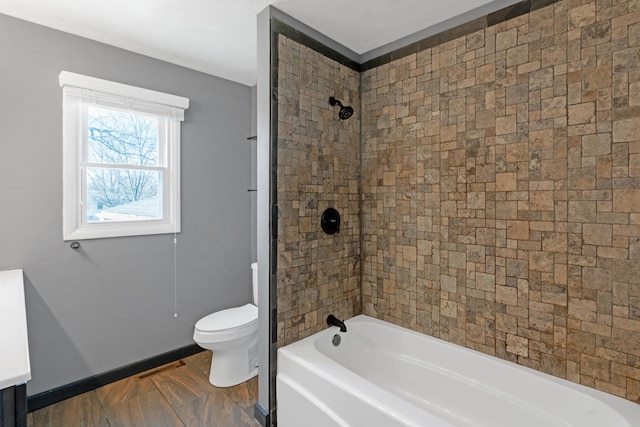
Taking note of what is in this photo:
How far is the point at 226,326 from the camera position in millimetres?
2357

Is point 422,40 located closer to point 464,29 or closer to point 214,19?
point 464,29

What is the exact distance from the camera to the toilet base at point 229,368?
A: 7.77 feet

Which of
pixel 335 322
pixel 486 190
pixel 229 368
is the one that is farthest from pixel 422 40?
pixel 229 368

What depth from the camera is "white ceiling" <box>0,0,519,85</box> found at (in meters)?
1.87

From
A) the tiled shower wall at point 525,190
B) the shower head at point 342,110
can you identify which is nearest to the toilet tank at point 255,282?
the tiled shower wall at point 525,190

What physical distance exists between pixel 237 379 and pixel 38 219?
68.1 inches

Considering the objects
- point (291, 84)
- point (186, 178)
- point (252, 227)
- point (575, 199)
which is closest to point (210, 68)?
point (186, 178)

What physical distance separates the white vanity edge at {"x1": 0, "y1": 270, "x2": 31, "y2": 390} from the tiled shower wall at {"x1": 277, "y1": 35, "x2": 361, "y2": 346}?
3.84 feet

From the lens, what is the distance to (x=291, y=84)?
201 centimetres

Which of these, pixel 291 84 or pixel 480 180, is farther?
pixel 291 84

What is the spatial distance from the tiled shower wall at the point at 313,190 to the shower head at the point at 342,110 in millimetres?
49

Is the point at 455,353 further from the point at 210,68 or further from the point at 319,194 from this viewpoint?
the point at 210,68

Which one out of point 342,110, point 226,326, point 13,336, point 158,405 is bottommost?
point 158,405

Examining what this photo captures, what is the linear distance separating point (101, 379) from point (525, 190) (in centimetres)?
304
